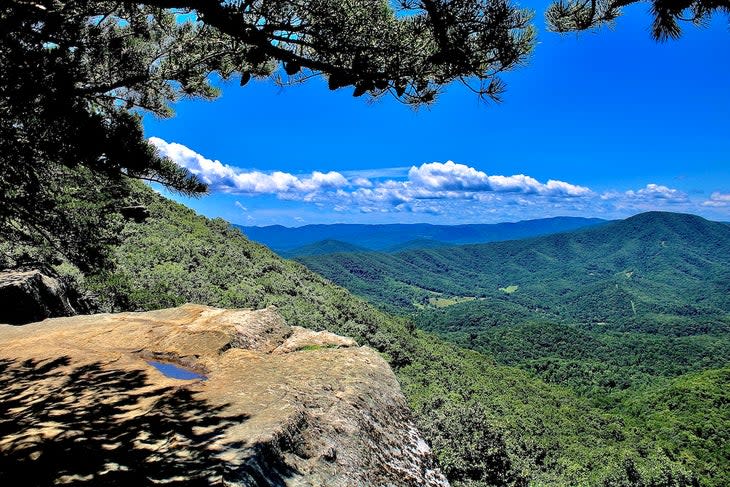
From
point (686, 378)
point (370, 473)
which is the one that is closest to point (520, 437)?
point (370, 473)

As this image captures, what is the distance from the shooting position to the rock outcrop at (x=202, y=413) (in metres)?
4.08

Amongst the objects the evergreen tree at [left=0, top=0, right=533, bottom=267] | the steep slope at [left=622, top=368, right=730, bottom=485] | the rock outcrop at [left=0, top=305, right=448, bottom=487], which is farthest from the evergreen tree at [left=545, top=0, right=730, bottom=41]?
the steep slope at [left=622, top=368, right=730, bottom=485]

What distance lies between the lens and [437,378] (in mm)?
62719

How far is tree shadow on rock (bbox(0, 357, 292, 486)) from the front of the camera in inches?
151

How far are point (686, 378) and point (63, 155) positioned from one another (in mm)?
133679

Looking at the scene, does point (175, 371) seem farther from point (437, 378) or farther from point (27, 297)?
point (437, 378)

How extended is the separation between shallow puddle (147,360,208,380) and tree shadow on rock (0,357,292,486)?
58 centimetres

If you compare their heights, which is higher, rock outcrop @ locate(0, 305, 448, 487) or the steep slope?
rock outcrop @ locate(0, 305, 448, 487)

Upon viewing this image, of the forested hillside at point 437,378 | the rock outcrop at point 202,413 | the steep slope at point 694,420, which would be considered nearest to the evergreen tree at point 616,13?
the rock outcrop at point 202,413

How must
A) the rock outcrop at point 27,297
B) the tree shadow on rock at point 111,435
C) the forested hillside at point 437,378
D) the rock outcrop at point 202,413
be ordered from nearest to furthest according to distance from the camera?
the tree shadow on rock at point 111,435 < the rock outcrop at point 202,413 < the rock outcrop at point 27,297 < the forested hillside at point 437,378

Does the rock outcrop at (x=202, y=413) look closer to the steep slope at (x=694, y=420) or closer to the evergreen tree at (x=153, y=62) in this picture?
the evergreen tree at (x=153, y=62)

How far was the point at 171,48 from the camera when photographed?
851 centimetres

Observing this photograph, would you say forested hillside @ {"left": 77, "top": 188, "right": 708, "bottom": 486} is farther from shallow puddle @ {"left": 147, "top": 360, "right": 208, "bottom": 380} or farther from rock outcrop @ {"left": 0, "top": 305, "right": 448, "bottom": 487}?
shallow puddle @ {"left": 147, "top": 360, "right": 208, "bottom": 380}

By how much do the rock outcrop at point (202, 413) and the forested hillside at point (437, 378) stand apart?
673 inches
